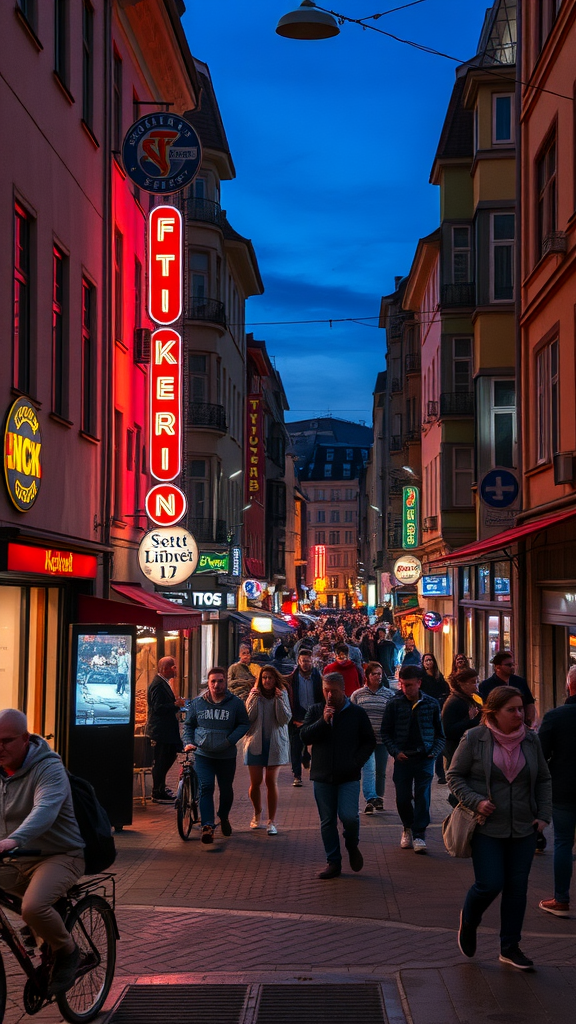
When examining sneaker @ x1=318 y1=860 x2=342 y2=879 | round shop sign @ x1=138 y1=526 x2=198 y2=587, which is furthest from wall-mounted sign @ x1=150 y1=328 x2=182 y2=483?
sneaker @ x1=318 y1=860 x2=342 y2=879

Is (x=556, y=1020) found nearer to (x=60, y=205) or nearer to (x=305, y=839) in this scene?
(x=305, y=839)

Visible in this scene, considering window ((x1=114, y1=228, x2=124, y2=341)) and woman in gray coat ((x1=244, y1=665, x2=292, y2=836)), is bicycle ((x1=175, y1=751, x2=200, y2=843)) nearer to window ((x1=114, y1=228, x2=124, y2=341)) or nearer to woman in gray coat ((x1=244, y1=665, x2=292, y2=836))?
woman in gray coat ((x1=244, y1=665, x2=292, y2=836))

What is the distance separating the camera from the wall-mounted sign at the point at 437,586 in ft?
115

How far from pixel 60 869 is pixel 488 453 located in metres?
23.6

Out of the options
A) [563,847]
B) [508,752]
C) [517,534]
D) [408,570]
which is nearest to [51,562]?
[517,534]

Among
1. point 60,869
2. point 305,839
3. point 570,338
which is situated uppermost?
point 570,338

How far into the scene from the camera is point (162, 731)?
16016 millimetres

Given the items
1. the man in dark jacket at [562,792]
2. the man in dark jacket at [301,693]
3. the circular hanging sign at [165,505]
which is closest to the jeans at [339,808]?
the man in dark jacket at [562,792]

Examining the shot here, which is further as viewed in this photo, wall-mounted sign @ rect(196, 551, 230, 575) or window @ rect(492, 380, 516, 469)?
wall-mounted sign @ rect(196, 551, 230, 575)

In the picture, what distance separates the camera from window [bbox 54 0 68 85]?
15328 millimetres

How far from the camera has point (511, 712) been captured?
7711 mm

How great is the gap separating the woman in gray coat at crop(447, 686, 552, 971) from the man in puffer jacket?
5685 millimetres

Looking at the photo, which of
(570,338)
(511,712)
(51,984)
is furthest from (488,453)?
(51,984)

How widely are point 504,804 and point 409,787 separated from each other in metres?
5.11
